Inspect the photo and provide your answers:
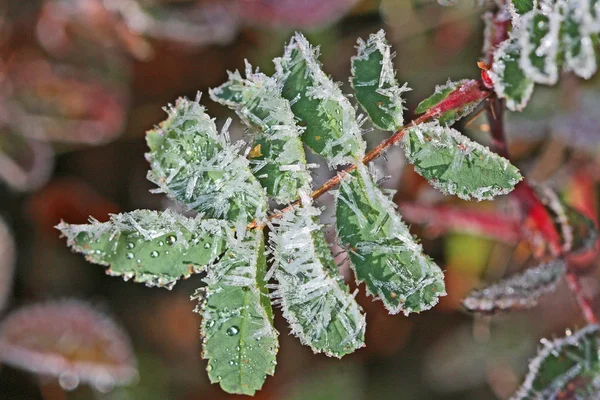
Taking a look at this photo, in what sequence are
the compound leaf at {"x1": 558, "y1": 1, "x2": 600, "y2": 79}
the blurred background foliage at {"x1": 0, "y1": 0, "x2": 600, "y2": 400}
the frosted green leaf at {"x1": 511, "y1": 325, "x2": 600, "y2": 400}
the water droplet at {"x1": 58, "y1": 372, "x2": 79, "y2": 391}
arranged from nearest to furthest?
the compound leaf at {"x1": 558, "y1": 1, "x2": 600, "y2": 79}, the frosted green leaf at {"x1": 511, "y1": 325, "x2": 600, "y2": 400}, the water droplet at {"x1": 58, "y1": 372, "x2": 79, "y2": 391}, the blurred background foliage at {"x1": 0, "y1": 0, "x2": 600, "y2": 400}

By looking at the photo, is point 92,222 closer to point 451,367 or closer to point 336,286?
point 336,286

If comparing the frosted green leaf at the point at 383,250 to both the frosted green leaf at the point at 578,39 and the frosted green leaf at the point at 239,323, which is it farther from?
the frosted green leaf at the point at 578,39

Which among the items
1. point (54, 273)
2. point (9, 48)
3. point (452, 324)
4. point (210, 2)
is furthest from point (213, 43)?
point (452, 324)

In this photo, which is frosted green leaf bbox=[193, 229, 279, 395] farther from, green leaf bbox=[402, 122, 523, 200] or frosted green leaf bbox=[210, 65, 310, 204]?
green leaf bbox=[402, 122, 523, 200]

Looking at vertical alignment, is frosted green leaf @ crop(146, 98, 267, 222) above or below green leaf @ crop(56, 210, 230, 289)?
above

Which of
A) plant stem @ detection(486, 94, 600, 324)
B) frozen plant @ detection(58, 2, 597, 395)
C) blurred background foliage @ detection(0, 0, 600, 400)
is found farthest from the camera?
blurred background foliage @ detection(0, 0, 600, 400)

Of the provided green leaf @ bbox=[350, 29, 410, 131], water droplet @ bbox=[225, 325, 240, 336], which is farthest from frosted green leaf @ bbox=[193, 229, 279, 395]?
green leaf @ bbox=[350, 29, 410, 131]

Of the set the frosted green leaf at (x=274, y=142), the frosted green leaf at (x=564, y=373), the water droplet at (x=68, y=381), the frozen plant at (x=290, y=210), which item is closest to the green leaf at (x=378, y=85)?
the frozen plant at (x=290, y=210)
